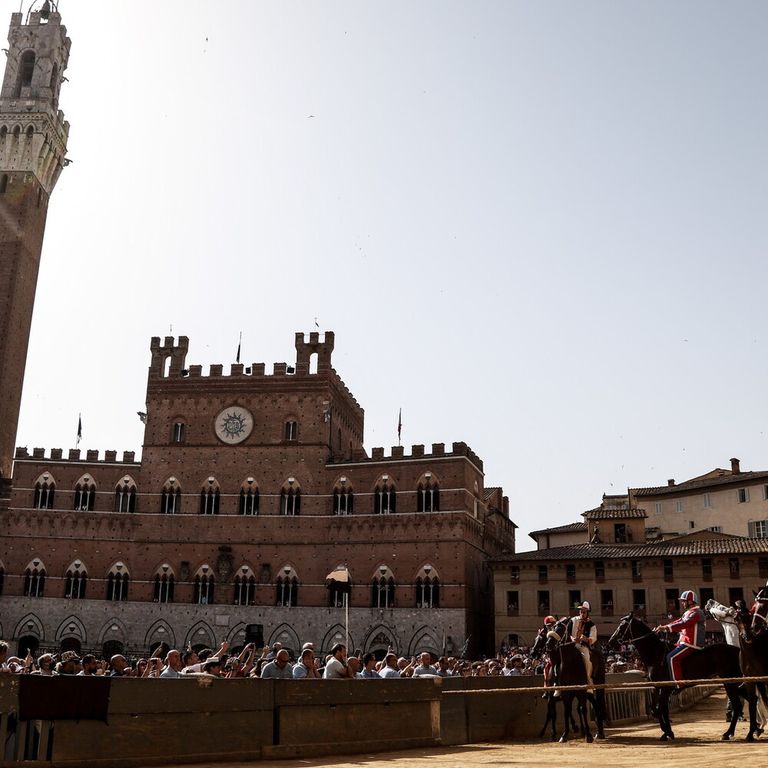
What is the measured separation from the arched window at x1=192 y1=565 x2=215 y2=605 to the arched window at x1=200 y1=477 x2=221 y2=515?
301cm

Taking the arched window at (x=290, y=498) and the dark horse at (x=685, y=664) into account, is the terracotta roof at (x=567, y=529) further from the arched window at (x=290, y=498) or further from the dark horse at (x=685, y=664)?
the dark horse at (x=685, y=664)

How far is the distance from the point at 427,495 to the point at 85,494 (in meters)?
18.9

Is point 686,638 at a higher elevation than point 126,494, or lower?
lower

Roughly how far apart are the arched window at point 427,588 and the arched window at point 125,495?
639 inches

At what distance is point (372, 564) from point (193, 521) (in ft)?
33.0

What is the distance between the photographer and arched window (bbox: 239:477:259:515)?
1780 inches

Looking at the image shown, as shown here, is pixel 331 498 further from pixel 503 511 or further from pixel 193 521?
pixel 503 511

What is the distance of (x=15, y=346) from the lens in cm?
5141

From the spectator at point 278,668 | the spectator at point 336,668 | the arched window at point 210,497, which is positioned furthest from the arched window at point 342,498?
the spectator at point 278,668

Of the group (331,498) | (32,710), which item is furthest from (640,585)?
(32,710)

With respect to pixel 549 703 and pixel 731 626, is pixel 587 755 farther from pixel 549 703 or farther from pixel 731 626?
pixel 731 626

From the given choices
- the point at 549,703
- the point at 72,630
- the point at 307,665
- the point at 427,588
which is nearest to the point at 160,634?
the point at 72,630

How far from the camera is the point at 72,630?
144 feet

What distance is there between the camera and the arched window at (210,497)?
149ft
